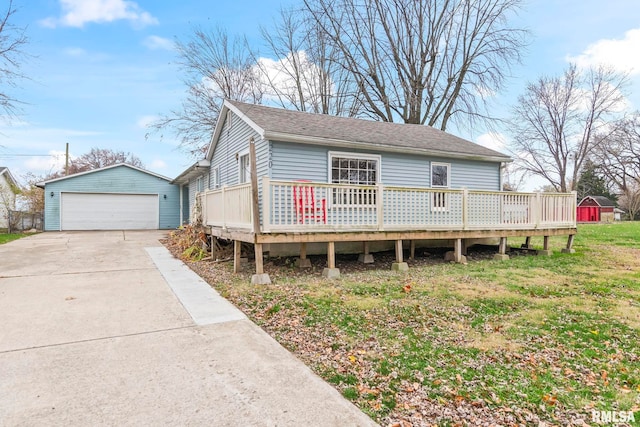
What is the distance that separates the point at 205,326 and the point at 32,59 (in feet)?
45.4

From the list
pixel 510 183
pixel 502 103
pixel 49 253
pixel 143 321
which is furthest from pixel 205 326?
pixel 510 183

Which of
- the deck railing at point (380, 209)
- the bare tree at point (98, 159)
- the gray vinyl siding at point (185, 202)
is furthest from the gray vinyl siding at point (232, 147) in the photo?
the bare tree at point (98, 159)

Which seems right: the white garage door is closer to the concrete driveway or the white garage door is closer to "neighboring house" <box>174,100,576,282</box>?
"neighboring house" <box>174,100,576,282</box>

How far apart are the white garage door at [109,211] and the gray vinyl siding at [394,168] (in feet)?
49.6

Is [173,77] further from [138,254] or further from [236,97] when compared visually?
[138,254]

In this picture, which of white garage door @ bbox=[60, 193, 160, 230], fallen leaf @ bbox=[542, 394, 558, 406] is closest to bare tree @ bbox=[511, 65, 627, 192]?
white garage door @ bbox=[60, 193, 160, 230]

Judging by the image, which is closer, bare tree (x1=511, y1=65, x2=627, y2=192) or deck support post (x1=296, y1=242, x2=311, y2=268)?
deck support post (x1=296, y1=242, x2=311, y2=268)

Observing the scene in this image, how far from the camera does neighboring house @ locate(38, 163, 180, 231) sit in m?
19.2

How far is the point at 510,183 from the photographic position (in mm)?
35312

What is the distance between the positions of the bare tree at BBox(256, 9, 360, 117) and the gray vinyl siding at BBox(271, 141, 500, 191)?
453 inches

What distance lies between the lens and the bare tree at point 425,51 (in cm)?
2028

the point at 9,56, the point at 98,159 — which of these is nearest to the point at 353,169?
the point at 9,56

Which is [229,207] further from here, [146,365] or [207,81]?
[207,81]

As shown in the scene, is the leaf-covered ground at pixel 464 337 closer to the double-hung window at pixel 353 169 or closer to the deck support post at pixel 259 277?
the deck support post at pixel 259 277
